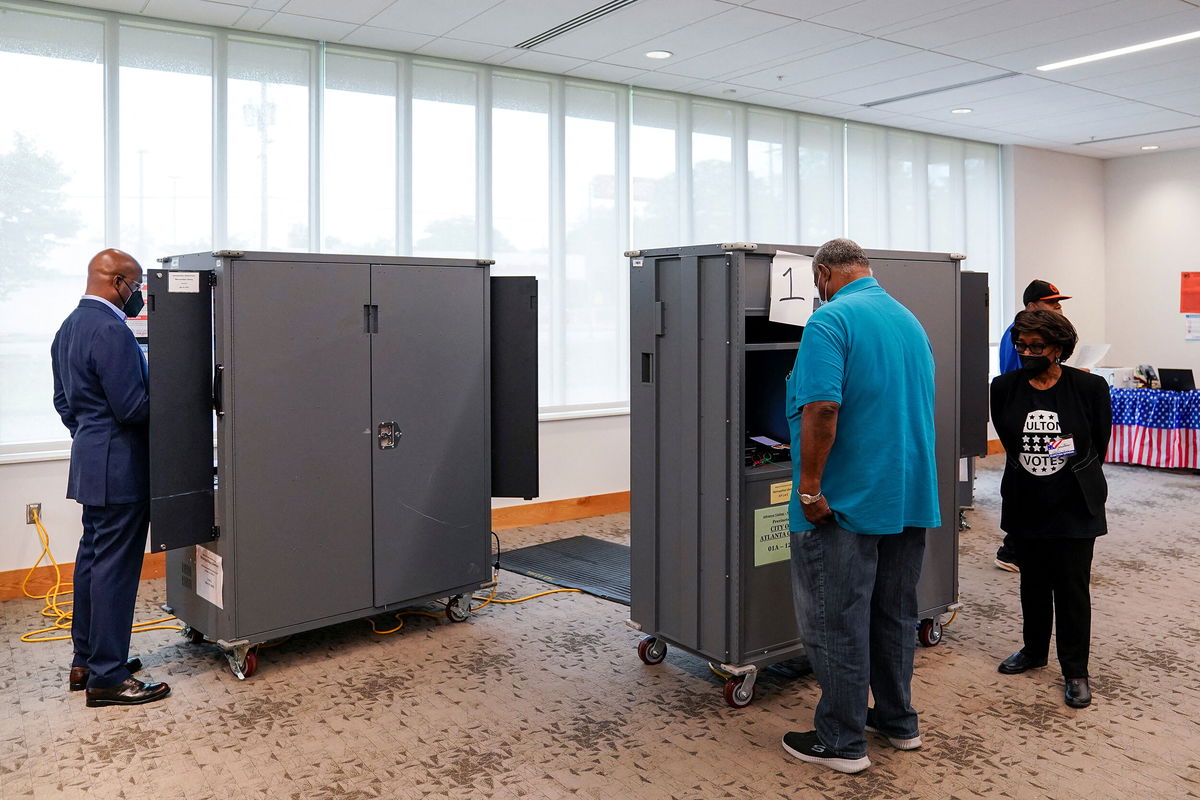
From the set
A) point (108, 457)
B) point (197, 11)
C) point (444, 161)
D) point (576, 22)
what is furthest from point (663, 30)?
point (108, 457)

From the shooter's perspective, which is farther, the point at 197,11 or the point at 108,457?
the point at 197,11

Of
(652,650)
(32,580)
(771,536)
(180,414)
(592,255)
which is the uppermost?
(592,255)

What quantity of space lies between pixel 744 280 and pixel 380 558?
1902 mm

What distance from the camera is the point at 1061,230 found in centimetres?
949

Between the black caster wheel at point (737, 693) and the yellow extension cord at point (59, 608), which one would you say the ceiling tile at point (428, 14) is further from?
the black caster wheel at point (737, 693)

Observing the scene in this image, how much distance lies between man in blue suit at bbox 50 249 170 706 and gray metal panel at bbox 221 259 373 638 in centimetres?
32

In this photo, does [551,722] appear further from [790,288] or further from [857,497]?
[790,288]

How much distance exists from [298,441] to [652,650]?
160cm

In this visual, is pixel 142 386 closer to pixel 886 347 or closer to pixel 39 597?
pixel 39 597

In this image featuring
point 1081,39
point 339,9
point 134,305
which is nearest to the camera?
point 134,305

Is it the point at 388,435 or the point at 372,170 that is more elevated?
the point at 372,170

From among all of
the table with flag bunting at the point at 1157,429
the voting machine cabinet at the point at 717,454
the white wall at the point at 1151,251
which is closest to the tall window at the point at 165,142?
the voting machine cabinet at the point at 717,454

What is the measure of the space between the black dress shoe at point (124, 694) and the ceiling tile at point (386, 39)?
3.49 m

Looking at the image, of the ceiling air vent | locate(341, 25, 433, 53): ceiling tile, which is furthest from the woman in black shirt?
locate(341, 25, 433, 53): ceiling tile
